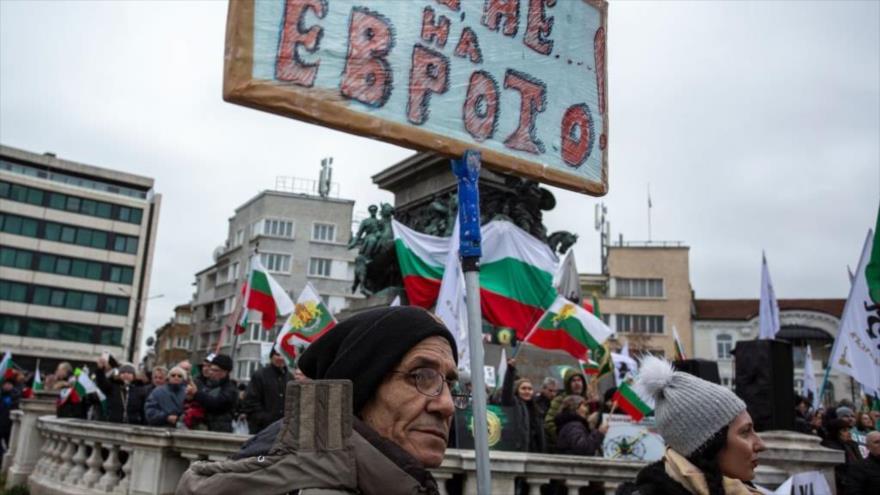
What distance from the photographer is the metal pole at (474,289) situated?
308 centimetres

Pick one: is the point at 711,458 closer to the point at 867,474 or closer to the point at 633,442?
the point at 867,474

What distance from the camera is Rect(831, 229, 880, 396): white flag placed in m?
7.98

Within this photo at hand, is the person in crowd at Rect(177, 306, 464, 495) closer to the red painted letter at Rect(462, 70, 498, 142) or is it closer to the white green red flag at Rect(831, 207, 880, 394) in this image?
the red painted letter at Rect(462, 70, 498, 142)

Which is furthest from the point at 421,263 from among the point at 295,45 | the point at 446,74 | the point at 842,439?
the point at 295,45

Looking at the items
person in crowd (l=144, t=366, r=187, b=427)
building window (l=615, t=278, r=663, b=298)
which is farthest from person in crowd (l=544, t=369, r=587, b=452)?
building window (l=615, t=278, r=663, b=298)

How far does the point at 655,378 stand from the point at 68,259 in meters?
70.4

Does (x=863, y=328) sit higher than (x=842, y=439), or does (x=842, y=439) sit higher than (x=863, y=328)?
(x=863, y=328)

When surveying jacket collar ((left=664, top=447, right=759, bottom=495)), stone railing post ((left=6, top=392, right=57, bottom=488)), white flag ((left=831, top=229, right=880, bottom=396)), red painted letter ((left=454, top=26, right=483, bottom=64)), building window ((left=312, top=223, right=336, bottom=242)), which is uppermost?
building window ((left=312, top=223, right=336, bottom=242))

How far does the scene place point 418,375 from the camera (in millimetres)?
1939

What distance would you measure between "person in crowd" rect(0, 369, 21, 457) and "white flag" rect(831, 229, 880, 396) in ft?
46.9

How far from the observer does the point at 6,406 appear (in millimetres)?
14531

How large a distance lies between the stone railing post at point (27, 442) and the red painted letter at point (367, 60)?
408 inches

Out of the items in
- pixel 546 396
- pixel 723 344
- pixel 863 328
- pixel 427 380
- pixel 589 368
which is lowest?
pixel 546 396


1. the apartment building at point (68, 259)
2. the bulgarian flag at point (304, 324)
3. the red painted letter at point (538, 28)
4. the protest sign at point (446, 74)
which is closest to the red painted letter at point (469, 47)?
the protest sign at point (446, 74)
